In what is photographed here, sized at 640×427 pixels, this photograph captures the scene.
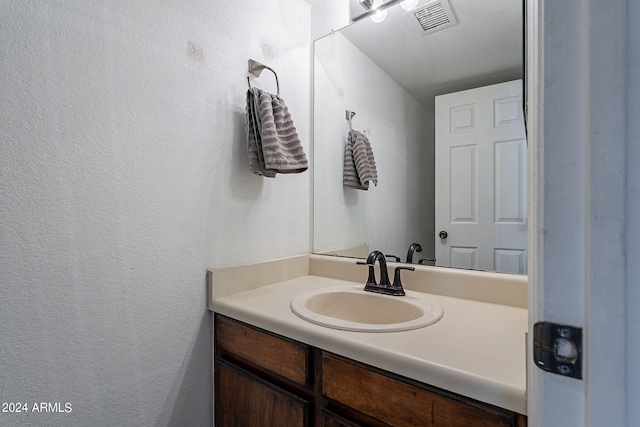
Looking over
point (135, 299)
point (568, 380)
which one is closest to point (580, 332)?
point (568, 380)

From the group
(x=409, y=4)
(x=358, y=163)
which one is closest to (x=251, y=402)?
(x=358, y=163)

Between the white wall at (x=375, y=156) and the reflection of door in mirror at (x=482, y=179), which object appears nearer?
the reflection of door in mirror at (x=482, y=179)

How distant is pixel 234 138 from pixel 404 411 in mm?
1032

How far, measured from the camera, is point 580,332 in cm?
33

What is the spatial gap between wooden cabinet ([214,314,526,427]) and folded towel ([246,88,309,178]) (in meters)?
0.58

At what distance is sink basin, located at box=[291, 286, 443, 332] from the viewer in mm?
918

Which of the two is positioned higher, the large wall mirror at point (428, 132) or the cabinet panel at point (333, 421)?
the large wall mirror at point (428, 132)

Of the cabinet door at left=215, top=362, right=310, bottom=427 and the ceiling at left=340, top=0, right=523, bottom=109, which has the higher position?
the ceiling at left=340, top=0, right=523, bottom=109

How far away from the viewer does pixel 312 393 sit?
2.69ft

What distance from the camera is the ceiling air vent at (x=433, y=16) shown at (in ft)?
3.99

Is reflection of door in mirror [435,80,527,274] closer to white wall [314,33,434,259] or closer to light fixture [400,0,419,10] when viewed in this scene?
white wall [314,33,434,259]

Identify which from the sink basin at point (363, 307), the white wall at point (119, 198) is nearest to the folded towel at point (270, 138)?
the white wall at point (119, 198)

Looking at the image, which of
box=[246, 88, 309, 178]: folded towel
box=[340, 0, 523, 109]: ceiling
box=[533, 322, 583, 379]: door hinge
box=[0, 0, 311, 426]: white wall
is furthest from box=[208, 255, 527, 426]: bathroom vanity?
box=[340, 0, 523, 109]: ceiling

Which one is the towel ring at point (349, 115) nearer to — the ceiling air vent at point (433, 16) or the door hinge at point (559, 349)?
the ceiling air vent at point (433, 16)
